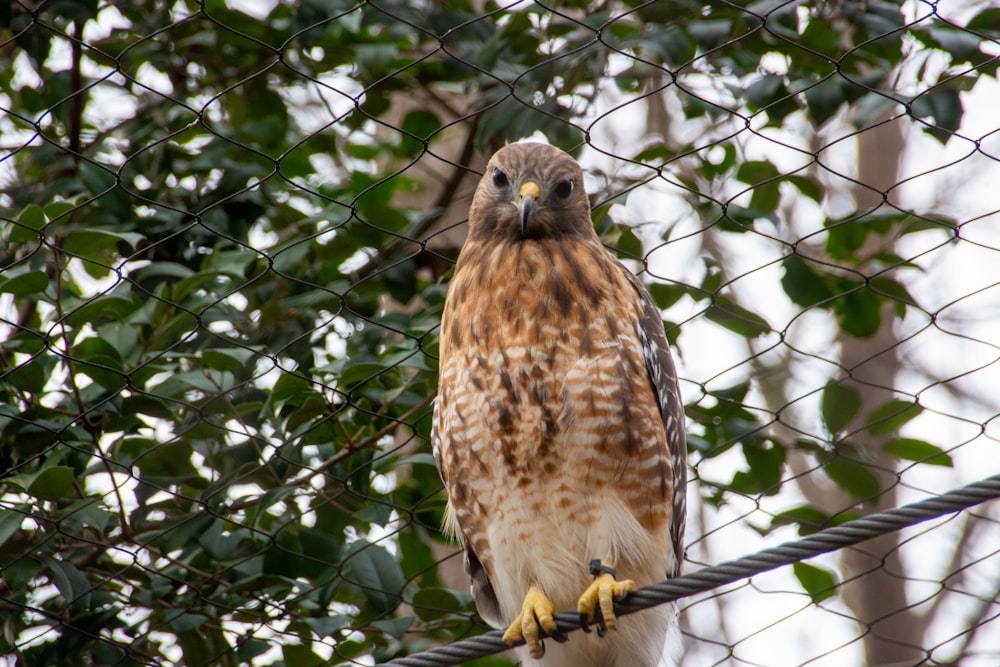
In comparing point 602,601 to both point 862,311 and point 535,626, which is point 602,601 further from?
point 862,311

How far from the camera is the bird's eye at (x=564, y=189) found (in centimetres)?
299

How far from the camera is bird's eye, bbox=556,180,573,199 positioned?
2988 mm

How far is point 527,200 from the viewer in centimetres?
285

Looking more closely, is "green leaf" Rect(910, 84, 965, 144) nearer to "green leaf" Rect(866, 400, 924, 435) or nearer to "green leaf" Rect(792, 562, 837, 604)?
"green leaf" Rect(866, 400, 924, 435)

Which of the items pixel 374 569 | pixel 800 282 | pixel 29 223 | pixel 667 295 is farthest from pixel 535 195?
pixel 29 223

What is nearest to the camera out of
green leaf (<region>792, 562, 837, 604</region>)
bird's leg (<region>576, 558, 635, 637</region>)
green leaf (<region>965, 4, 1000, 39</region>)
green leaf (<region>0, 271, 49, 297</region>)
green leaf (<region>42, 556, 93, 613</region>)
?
bird's leg (<region>576, 558, 635, 637</region>)

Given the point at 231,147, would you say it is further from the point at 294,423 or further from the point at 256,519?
the point at 256,519

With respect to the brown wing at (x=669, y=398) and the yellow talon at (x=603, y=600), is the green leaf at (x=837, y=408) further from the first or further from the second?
the yellow talon at (x=603, y=600)

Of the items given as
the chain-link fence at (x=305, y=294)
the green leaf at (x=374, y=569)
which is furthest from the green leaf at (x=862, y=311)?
the green leaf at (x=374, y=569)

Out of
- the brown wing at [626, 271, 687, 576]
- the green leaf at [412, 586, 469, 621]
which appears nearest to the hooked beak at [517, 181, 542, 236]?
the brown wing at [626, 271, 687, 576]

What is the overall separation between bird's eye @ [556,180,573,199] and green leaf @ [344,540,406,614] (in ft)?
3.68

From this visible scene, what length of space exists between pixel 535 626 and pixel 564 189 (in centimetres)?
115

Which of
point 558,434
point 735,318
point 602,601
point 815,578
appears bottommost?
point 602,601

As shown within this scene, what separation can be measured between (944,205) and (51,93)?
5.91 meters
